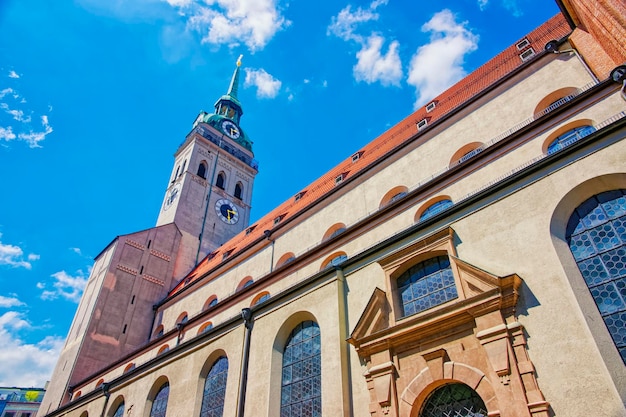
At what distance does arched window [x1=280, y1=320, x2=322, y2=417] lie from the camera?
956cm

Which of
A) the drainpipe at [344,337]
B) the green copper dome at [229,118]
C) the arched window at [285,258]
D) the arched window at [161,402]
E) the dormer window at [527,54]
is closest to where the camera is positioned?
the drainpipe at [344,337]

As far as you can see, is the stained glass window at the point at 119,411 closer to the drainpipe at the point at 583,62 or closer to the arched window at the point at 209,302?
the arched window at the point at 209,302

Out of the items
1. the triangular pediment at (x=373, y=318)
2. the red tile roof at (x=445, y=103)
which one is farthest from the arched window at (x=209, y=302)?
the triangular pediment at (x=373, y=318)

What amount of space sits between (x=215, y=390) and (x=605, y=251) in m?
10.2

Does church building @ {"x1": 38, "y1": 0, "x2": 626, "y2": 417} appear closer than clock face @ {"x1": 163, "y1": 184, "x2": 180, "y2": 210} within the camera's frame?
Yes

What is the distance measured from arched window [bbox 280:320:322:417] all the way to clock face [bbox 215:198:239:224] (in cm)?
2279

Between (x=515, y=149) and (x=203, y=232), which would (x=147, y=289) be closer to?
(x=203, y=232)

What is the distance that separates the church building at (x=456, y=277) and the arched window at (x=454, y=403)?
24 mm

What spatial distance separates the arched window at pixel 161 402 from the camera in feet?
44.7

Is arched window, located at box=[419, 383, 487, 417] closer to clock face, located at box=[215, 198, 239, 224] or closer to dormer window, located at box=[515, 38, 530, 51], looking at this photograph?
dormer window, located at box=[515, 38, 530, 51]

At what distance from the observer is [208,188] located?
33.2 meters

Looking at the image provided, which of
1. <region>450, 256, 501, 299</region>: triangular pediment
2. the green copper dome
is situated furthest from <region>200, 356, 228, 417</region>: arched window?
the green copper dome

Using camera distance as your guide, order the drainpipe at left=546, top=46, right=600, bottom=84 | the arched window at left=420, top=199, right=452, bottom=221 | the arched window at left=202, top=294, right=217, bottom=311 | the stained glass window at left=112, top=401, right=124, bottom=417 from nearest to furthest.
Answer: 1. the drainpipe at left=546, top=46, right=600, bottom=84
2. the arched window at left=420, top=199, right=452, bottom=221
3. the stained glass window at left=112, top=401, right=124, bottom=417
4. the arched window at left=202, top=294, right=217, bottom=311

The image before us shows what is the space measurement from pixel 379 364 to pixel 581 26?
11095 mm
